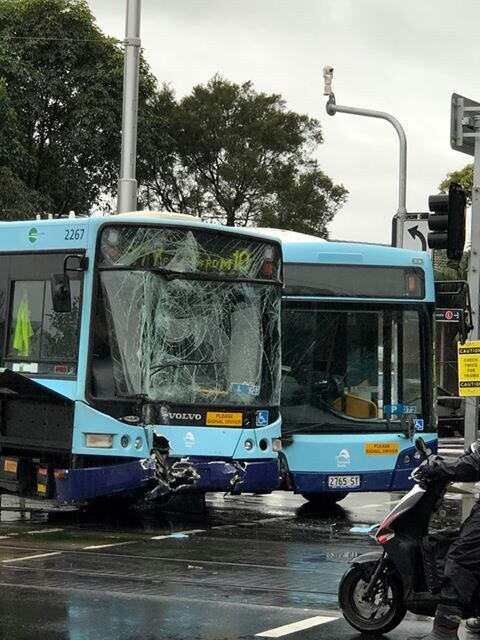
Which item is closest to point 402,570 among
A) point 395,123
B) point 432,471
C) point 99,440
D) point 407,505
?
point 407,505

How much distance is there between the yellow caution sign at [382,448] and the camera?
48.7 feet

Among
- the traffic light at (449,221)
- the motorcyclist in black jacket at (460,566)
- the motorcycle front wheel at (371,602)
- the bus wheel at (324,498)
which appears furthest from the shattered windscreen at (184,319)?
the motorcyclist in black jacket at (460,566)

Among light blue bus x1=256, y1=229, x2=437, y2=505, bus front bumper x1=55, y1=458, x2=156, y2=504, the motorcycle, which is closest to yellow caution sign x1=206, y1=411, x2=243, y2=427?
bus front bumper x1=55, y1=458, x2=156, y2=504

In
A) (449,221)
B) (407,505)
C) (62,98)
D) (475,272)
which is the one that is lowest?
(407,505)

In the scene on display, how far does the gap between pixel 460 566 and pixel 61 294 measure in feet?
21.6

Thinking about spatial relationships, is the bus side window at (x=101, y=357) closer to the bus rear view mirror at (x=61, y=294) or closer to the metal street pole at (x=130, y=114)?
the bus rear view mirror at (x=61, y=294)

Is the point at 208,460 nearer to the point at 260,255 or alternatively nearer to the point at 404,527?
the point at 260,255

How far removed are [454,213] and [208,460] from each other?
16.5 feet

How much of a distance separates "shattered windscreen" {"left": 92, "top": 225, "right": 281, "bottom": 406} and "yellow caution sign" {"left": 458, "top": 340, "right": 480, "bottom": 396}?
3.65 m

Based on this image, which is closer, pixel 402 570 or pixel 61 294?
pixel 402 570

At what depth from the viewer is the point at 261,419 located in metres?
13.6

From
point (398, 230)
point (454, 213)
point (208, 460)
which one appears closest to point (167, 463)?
point (208, 460)

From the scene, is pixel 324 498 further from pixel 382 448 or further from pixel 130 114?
pixel 130 114

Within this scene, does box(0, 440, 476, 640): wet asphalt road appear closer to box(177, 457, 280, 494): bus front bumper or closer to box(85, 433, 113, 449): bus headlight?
box(177, 457, 280, 494): bus front bumper
